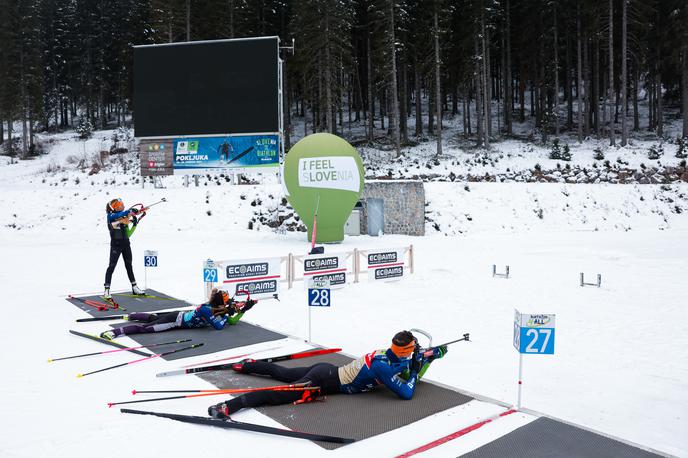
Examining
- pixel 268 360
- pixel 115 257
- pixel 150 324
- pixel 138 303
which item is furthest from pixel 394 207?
pixel 268 360

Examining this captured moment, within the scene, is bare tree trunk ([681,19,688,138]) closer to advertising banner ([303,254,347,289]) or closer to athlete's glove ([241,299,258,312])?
advertising banner ([303,254,347,289])

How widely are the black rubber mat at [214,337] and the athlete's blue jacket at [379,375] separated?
2794 millimetres

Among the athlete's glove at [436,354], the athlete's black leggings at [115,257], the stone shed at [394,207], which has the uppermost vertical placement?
the stone shed at [394,207]

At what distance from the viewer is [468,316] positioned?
10430 millimetres

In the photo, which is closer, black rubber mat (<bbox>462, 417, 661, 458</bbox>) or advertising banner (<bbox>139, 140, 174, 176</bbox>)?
black rubber mat (<bbox>462, 417, 661, 458</bbox>)

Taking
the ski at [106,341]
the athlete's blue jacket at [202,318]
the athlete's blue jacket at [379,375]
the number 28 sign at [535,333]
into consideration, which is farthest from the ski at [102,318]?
the number 28 sign at [535,333]

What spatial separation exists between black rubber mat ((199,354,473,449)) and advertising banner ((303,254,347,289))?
6.22 metres

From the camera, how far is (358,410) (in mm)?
5852

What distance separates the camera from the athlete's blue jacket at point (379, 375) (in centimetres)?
606

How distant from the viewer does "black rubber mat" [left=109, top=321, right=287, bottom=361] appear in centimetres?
834

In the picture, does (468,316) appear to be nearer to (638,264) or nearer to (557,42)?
(638,264)

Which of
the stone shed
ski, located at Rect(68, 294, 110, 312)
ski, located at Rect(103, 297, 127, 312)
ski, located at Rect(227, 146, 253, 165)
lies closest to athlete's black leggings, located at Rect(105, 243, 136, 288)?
ski, located at Rect(103, 297, 127, 312)

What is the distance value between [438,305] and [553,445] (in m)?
6.36

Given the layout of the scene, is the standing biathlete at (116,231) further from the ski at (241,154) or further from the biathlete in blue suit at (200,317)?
the ski at (241,154)
